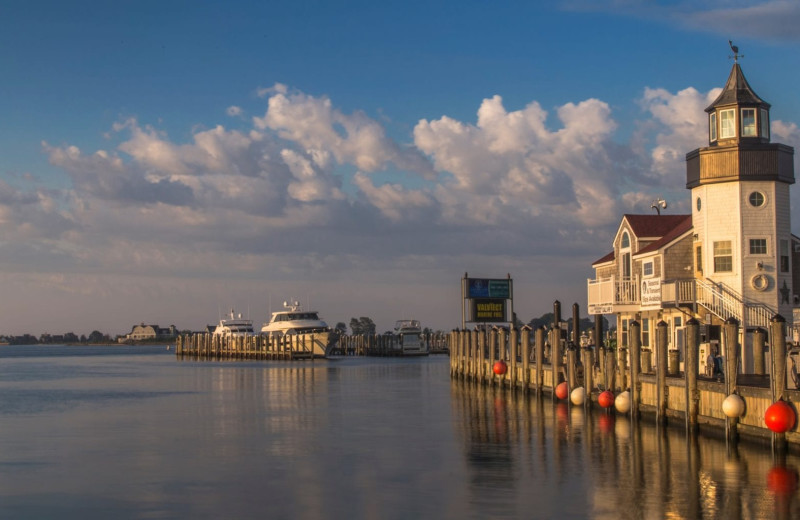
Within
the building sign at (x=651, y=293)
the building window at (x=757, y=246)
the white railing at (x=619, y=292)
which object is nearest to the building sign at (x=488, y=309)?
the white railing at (x=619, y=292)

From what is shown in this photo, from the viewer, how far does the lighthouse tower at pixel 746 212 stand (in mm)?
33375

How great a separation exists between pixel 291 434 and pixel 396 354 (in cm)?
7418

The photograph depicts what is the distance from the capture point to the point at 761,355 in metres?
26.1

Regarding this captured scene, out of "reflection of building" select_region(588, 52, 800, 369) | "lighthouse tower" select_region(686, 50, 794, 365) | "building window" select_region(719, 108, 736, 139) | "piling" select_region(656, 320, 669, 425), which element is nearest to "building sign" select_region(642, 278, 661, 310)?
"reflection of building" select_region(588, 52, 800, 369)

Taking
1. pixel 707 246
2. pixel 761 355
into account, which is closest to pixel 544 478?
pixel 761 355

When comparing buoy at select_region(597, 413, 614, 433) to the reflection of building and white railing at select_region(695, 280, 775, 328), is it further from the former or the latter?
white railing at select_region(695, 280, 775, 328)

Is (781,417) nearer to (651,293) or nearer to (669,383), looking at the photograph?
(669,383)

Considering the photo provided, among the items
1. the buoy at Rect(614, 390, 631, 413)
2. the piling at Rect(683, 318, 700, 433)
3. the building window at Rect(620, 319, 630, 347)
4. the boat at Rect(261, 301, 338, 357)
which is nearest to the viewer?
the piling at Rect(683, 318, 700, 433)

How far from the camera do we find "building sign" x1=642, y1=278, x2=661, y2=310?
114ft

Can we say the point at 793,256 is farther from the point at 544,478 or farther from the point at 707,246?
the point at 544,478

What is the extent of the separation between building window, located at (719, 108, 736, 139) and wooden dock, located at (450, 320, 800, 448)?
957cm

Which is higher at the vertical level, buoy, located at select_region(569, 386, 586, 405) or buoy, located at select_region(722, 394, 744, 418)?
buoy, located at select_region(722, 394, 744, 418)

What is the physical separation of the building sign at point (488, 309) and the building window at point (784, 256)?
22.6 metres

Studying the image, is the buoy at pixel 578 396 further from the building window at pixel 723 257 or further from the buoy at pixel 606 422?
the building window at pixel 723 257
